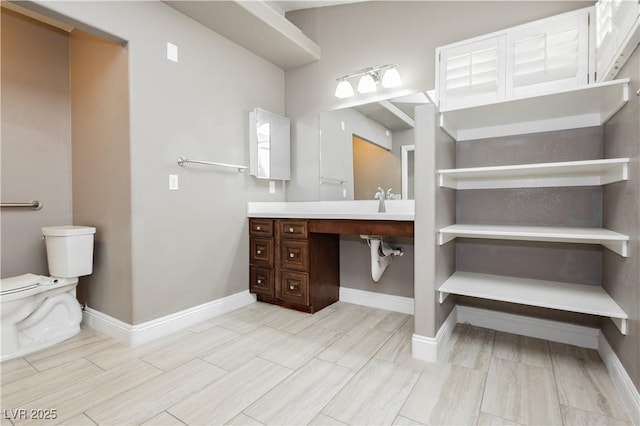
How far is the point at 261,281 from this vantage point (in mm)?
2801

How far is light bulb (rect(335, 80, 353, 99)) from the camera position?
2.81 m

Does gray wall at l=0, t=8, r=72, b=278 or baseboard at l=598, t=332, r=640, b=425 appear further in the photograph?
gray wall at l=0, t=8, r=72, b=278

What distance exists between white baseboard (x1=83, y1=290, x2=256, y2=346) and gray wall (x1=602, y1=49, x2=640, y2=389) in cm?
250

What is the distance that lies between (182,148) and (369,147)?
4.92 ft

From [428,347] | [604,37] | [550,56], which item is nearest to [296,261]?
[428,347]

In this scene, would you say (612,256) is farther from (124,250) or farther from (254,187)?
(124,250)

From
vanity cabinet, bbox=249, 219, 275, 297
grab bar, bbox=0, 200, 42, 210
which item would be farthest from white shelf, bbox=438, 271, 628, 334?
grab bar, bbox=0, 200, 42, 210

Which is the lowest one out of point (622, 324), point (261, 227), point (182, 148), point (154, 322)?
point (154, 322)

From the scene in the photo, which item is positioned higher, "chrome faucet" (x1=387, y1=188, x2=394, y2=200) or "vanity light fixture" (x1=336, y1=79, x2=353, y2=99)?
"vanity light fixture" (x1=336, y1=79, x2=353, y2=99)

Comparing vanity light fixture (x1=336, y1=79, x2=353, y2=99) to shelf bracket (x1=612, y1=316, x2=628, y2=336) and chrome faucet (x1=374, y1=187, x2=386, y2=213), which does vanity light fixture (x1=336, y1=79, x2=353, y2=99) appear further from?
shelf bracket (x1=612, y1=316, x2=628, y2=336)

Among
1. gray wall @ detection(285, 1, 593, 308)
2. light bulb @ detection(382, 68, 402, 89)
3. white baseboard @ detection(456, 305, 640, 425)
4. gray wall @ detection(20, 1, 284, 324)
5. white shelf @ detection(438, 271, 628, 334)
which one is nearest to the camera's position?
white baseboard @ detection(456, 305, 640, 425)

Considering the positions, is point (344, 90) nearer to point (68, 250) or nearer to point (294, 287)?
point (294, 287)

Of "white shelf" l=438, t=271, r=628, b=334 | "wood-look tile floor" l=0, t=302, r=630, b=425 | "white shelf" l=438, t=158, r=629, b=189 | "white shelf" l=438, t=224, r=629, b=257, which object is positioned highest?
"white shelf" l=438, t=158, r=629, b=189

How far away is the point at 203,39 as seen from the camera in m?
2.46
